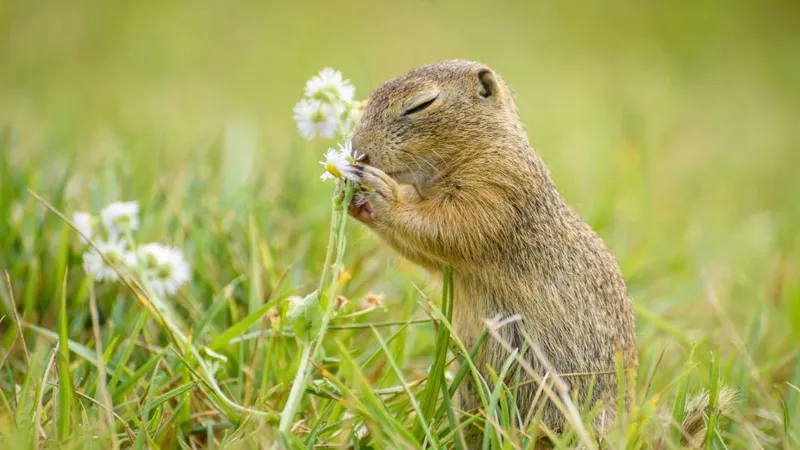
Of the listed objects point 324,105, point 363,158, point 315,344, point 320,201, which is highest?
point 324,105

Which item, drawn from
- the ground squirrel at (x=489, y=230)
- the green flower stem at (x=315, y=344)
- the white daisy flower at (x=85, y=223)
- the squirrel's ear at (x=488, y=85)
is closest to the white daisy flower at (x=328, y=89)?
the ground squirrel at (x=489, y=230)

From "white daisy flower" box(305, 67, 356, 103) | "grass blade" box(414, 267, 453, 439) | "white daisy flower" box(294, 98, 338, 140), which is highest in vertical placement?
"white daisy flower" box(305, 67, 356, 103)

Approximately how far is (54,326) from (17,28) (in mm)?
7110

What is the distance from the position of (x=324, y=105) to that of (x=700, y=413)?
1.76m

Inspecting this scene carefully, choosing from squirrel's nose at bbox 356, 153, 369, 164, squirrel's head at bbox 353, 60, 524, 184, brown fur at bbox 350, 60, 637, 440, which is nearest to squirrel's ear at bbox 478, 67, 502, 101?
squirrel's head at bbox 353, 60, 524, 184

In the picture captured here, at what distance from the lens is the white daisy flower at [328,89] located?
331 cm

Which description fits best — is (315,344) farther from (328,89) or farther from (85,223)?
(85,223)

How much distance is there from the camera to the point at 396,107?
3529 mm

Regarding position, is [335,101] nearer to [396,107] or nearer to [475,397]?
[396,107]

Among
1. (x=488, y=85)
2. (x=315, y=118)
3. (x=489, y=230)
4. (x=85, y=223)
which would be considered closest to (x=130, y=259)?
(x=85, y=223)

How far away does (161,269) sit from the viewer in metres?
3.53

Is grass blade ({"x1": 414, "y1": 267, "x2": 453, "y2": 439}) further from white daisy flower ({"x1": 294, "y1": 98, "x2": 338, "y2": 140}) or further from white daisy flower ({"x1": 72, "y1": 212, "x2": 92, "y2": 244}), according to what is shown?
white daisy flower ({"x1": 72, "y1": 212, "x2": 92, "y2": 244})

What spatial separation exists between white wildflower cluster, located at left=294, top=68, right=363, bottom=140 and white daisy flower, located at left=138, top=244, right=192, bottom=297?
2.45 ft

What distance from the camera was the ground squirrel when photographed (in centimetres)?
339
